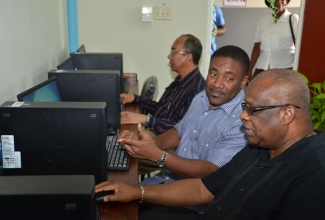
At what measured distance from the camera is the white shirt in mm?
4156

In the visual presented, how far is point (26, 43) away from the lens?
2.08 m

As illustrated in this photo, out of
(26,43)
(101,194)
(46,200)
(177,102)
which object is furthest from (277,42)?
(46,200)

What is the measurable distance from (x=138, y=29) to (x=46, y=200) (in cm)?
324

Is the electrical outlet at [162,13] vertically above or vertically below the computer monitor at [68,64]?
above

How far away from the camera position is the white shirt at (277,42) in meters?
4.16

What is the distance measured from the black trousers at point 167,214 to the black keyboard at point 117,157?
27 centimetres

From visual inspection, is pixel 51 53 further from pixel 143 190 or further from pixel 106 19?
pixel 143 190

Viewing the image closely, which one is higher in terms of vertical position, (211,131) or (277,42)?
(277,42)

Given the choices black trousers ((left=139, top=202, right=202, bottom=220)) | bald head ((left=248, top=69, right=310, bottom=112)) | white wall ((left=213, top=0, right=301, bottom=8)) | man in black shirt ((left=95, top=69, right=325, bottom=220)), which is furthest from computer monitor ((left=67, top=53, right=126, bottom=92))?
white wall ((left=213, top=0, right=301, bottom=8))

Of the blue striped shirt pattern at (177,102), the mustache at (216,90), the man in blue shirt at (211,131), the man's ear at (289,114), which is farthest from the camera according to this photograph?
the blue striped shirt pattern at (177,102)

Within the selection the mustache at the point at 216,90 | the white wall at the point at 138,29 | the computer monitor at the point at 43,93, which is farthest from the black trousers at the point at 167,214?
the white wall at the point at 138,29

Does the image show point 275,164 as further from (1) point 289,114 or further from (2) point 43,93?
(2) point 43,93

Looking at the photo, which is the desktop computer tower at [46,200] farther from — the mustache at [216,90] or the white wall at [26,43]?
the mustache at [216,90]

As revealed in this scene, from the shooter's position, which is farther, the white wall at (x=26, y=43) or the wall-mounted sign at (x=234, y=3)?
the wall-mounted sign at (x=234, y=3)
